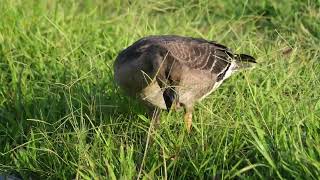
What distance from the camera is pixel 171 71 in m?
4.09

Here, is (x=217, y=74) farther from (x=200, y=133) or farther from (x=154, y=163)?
(x=154, y=163)

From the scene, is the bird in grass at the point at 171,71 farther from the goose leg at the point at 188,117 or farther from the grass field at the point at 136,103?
the grass field at the point at 136,103

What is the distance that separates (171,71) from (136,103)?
555 millimetres

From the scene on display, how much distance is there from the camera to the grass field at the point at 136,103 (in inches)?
142

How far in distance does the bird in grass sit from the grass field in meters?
0.13

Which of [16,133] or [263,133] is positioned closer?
[263,133]

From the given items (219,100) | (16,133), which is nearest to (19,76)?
(16,133)

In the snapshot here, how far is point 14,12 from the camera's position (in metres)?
5.76

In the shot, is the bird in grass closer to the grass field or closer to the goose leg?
the goose leg

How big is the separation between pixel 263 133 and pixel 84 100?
1494 mm

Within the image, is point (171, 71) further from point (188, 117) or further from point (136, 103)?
point (136, 103)

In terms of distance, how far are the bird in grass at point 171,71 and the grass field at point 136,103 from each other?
0.44ft

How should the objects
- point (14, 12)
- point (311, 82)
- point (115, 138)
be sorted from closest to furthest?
1. point (115, 138)
2. point (311, 82)
3. point (14, 12)

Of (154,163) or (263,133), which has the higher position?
(263,133)
